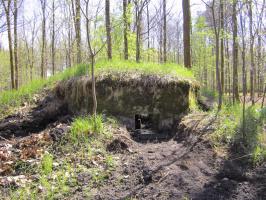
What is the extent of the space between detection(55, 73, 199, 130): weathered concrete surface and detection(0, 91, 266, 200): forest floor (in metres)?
0.87

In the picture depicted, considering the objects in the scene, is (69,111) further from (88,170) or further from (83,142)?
(88,170)

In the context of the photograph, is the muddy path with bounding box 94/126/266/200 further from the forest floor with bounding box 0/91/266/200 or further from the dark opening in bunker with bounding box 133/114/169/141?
the dark opening in bunker with bounding box 133/114/169/141

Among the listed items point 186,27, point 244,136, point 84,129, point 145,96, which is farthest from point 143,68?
point 186,27

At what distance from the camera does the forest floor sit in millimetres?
3518

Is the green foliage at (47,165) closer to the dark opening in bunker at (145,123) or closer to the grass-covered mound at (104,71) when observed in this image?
the dark opening in bunker at (145,123)

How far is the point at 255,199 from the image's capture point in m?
3.33

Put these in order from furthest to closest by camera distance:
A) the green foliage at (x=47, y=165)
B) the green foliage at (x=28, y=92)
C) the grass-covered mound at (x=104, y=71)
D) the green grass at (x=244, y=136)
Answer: the green foliage at (x=28, y=92)
the grass-covered mound at (x=104, y=71)
the green grass at (x=244, y=136)
the green foliage at (x=47, y=165)

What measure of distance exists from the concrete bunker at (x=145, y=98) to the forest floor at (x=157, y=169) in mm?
845

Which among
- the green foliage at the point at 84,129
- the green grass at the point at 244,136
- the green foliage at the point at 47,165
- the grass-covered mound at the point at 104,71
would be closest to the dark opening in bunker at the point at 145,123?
the grass-covered mound at the point at 104,71

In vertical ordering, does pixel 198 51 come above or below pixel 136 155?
above

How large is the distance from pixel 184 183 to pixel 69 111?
4.13m

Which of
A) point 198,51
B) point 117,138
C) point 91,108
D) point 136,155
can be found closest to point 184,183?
point 136,155

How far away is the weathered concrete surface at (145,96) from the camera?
6371 mm

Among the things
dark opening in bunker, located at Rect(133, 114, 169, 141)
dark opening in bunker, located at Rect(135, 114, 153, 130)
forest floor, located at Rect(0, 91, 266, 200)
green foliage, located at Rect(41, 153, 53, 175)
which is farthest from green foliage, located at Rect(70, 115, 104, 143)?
dark opening in bunker, located at Rect(135, 114, 153, 130)
